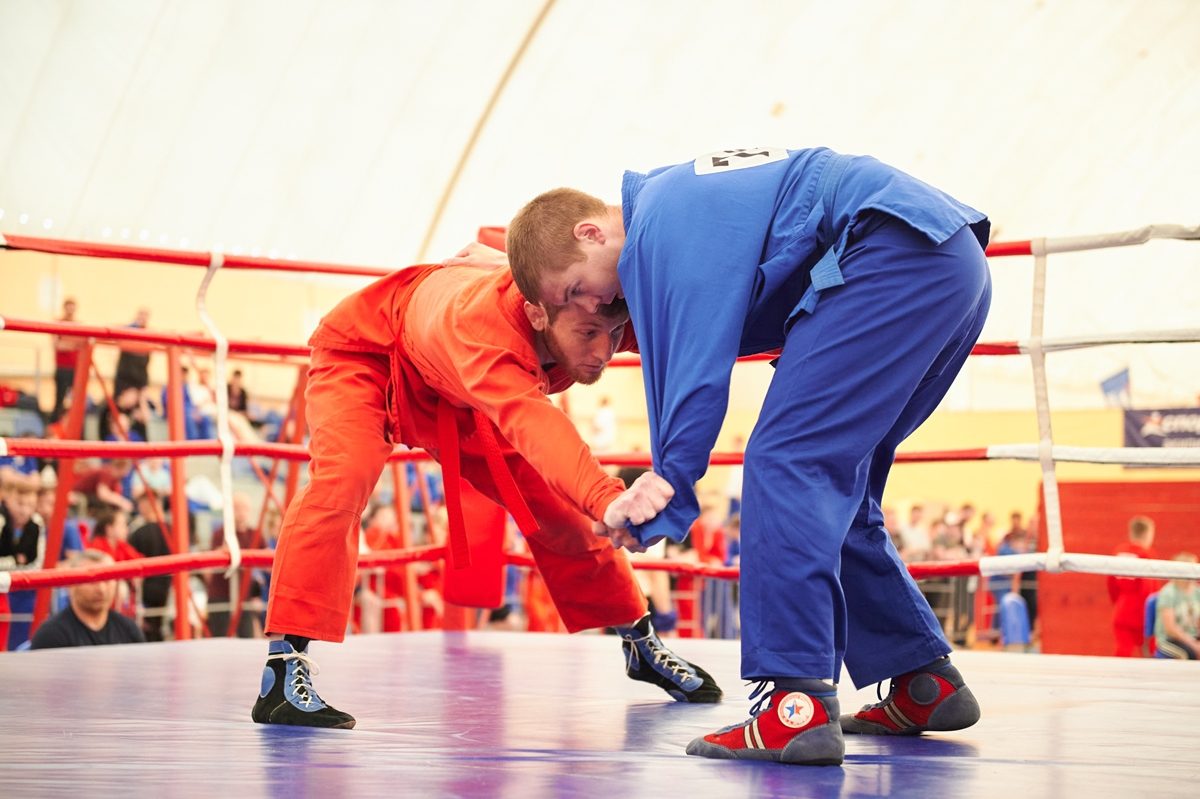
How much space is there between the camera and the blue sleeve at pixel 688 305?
1.86 metres

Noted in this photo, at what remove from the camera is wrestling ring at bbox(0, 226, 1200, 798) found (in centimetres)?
168

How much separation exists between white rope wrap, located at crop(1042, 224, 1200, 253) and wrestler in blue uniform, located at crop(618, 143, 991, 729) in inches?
52.7

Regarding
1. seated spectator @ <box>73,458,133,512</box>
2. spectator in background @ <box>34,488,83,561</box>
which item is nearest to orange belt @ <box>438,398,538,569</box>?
spectator in background @ <box>34,488,83,561</box>

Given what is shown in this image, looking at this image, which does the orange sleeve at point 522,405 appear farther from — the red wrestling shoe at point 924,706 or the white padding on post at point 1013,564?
the white padding on post at point 1013,564

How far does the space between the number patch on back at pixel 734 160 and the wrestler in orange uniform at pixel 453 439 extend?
1.00 ft

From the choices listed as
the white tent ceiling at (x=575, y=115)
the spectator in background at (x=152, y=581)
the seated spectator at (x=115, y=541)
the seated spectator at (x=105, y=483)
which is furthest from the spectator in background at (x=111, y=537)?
the white tent ceiling at (x=575, y=115)

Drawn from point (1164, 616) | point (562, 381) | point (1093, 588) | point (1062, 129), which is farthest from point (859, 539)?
point (1062, 129)

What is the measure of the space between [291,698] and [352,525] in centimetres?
34

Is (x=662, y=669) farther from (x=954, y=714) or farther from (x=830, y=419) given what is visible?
(x=830, y=419)

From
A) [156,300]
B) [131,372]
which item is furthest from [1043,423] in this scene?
[156,300]

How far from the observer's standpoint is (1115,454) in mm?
3096

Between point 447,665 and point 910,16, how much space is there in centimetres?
1258

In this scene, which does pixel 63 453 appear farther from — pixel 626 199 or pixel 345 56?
pixel 345 56

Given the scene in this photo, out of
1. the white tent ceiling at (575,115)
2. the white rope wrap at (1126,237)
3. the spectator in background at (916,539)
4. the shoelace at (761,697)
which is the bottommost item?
the spectator in background at (916,539)
